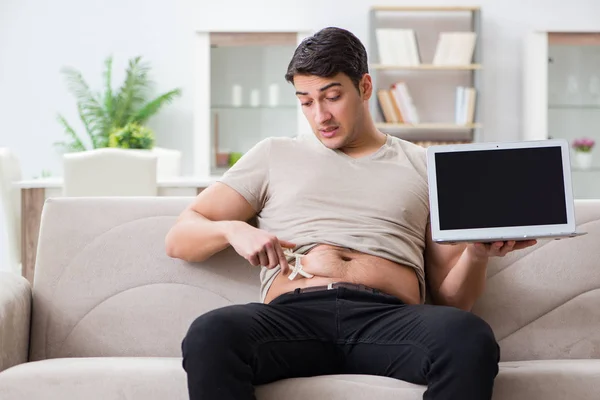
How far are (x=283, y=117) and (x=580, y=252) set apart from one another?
417 cm

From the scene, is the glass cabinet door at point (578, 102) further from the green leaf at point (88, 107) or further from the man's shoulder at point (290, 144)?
the man's shoulder at point (290, 144)

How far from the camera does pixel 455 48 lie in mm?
5891

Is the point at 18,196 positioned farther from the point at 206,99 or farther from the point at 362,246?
the point at 362,246

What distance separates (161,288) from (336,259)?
0.46 meters

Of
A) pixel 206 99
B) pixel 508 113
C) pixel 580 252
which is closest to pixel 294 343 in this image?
pixel 580 252

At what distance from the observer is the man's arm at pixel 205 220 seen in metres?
1.88

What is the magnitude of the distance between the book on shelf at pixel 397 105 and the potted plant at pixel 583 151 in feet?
3.80

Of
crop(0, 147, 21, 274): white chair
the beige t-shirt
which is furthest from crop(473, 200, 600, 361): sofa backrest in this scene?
crop(0, 147, 21, 274): white chair

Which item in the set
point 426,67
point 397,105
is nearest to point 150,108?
point 397,105

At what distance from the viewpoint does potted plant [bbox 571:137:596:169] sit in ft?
19.6

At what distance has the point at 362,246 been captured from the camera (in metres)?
1.86

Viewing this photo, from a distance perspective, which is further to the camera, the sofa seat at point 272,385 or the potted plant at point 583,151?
the potted plant at point 583,151

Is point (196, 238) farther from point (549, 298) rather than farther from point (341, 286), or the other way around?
point (549, 298)

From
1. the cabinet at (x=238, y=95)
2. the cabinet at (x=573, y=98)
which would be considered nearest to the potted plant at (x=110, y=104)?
the cabinet at (x=238, y=95)
